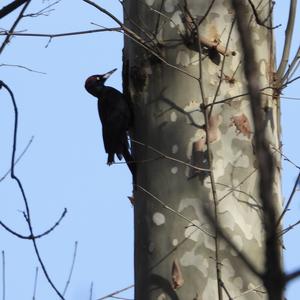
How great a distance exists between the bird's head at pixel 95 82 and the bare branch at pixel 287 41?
1.47 metres

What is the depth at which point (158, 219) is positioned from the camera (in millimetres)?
2461

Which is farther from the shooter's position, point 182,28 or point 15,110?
point 15,110

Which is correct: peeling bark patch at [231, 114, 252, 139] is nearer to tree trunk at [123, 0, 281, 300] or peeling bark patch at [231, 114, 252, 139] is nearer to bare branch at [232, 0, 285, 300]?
tree trunk at [123, 0, 281, 300]

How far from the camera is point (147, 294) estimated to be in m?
2.42

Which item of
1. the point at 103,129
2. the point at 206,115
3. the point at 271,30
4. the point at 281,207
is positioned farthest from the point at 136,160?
the point at 103,129

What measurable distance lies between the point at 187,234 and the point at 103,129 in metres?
1.37

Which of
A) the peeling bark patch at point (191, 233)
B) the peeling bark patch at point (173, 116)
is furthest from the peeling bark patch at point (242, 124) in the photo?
the peeling bark patch at point (191, 233)

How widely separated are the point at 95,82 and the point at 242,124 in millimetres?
1834

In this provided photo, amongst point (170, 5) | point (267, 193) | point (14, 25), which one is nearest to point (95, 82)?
point (14, 25)

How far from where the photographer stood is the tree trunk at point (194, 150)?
234cm

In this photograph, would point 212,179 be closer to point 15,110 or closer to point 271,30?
point 271,30

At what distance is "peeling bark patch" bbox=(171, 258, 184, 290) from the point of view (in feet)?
7.69

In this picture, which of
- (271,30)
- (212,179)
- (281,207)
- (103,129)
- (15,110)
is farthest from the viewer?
(103,129)

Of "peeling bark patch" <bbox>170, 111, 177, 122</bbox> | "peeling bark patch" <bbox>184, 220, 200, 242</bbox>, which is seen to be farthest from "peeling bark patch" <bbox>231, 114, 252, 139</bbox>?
"peeling bark patch" <bbox>184, 220, 200, 242</bbox>
